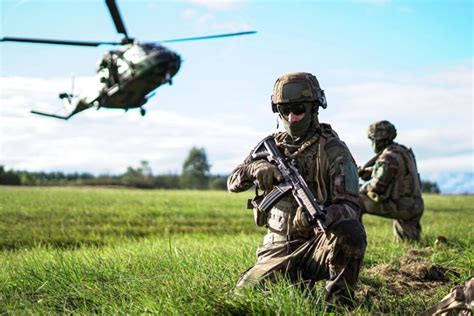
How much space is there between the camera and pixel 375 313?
4367 millimetres

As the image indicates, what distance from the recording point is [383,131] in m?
9.86

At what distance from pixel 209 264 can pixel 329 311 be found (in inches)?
69.8

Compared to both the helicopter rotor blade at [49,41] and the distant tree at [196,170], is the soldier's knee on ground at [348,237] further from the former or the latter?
the distant tree at [196,170]

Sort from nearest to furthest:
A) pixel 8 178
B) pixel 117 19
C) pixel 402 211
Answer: pixel 402 211
pixel 117 19
pixel 8 178

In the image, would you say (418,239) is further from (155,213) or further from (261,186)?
(155,213)

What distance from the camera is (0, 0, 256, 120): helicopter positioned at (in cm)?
1866

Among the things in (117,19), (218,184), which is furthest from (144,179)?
(117,19)

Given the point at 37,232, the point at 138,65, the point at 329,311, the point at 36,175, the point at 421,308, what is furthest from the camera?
the point at 36,175

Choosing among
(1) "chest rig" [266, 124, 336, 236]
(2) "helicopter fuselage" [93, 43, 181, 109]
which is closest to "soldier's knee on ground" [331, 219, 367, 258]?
(1) "chest rig" [266, 124, 336, 236]

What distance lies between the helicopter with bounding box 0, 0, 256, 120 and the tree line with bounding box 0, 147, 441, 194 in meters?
18.3

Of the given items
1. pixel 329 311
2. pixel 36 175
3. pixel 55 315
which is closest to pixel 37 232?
pixel 55 315

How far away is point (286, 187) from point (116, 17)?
1615 centimetres

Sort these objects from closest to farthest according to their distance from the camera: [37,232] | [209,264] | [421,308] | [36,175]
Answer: [421,308] < [209,264] < [37,232] < [36,175]

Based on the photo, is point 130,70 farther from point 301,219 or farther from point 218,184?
point 218,184
